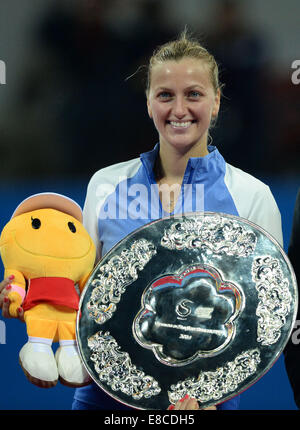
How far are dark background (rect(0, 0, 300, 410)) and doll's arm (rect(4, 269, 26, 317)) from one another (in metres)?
0.33

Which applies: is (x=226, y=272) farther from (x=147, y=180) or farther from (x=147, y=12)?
(x=147, y=12)

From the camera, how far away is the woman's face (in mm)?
1744

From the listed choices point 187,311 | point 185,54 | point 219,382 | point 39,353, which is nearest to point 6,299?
point 39,353

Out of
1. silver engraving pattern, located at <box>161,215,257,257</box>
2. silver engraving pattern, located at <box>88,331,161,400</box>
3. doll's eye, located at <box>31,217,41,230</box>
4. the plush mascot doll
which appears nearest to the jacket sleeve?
silver engraving pattern, located at <box>161,215,257,257</box>

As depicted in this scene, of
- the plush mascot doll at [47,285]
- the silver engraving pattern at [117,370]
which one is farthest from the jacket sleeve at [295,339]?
the plush mascot doll at [47,285]

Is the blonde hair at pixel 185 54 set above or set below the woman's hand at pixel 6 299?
above

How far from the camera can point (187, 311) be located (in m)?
1.66

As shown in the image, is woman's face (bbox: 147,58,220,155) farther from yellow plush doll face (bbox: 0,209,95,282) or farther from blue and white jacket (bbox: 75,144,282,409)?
yellow plush doll face (bbox: 0,209,95,282)

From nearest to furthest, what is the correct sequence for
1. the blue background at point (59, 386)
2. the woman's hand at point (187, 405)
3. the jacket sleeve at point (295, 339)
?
the woman's hand at point (187, 405), the jacket sleeve at point (295, 339), the blue background at point (59, 386)

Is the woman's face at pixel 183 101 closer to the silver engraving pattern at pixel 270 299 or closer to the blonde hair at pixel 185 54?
the blonde hair at pixel 185 54

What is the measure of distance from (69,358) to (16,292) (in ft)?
0.70

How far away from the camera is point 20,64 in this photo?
2059 mm

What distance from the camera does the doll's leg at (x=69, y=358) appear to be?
1679mm
